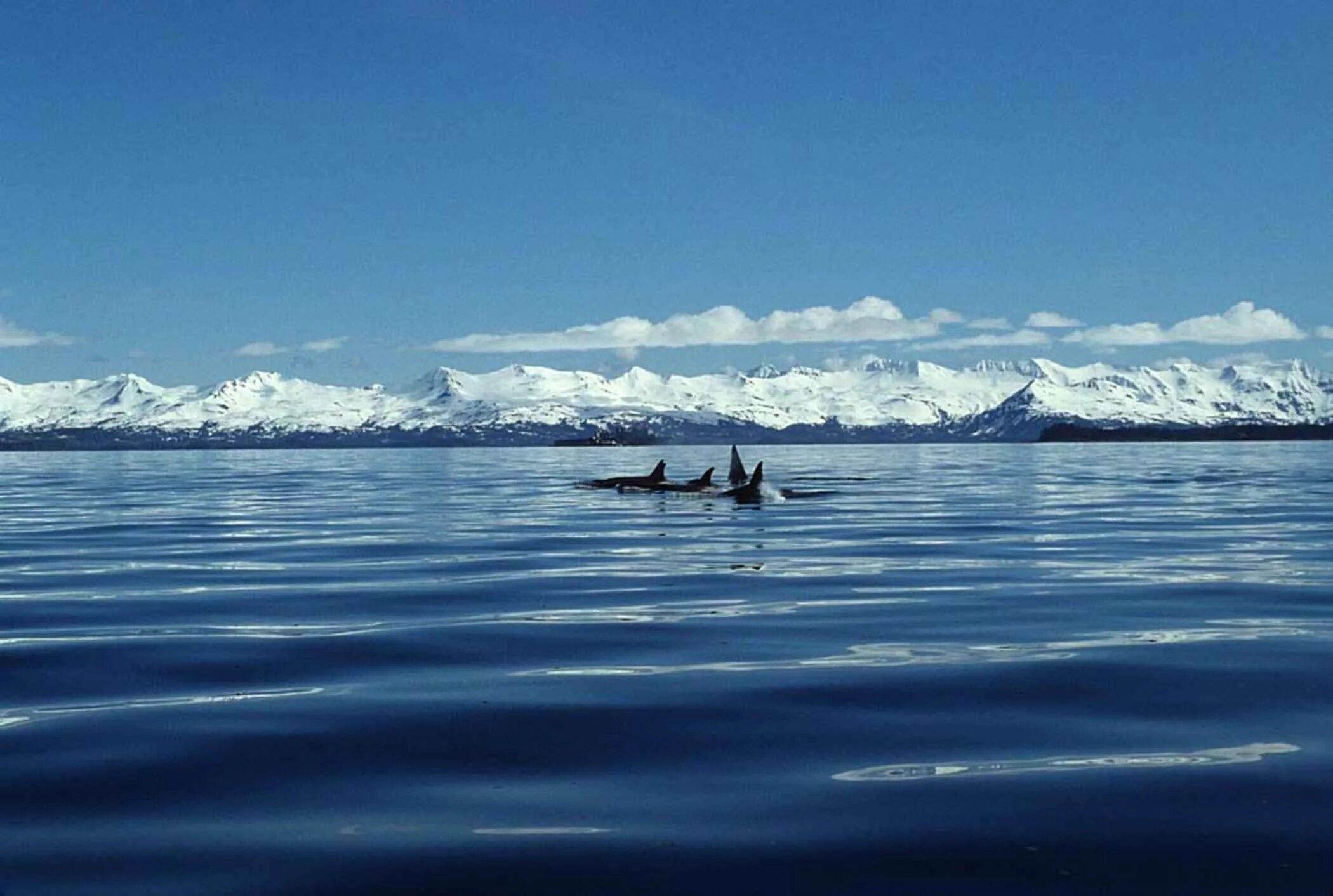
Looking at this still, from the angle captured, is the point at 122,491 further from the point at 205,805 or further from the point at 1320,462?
the point at 1320,462

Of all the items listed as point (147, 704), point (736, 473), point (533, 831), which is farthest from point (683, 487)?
point (533, 831)

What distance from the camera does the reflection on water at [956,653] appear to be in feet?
44.5

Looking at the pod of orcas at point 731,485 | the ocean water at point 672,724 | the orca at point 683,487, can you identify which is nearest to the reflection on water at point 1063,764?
the ocean water at point 672,724

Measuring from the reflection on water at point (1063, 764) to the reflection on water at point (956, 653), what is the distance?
4054 mm

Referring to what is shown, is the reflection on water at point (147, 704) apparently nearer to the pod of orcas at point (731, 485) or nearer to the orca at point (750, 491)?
the pod of orcas at point (731, 485)

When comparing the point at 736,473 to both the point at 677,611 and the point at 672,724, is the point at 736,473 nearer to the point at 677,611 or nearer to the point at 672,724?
the point at 677,611

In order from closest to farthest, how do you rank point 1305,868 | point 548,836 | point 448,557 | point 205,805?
point 1305,868 → point 548,836 → point 205,805 → point 448,557

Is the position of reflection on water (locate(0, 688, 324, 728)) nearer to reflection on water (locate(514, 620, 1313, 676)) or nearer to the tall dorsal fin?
reflection on water (locate(514, 620, 1313, 676))

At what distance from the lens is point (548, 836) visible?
7785 millimetres

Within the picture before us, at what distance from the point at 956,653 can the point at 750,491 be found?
1401 inches

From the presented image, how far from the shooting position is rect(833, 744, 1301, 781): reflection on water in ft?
30.0

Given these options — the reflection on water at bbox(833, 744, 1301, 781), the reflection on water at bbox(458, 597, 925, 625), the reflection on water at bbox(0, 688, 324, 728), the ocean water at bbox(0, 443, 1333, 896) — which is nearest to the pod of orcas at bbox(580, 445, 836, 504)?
the ocean water at bbox(0, 443, 1333, 896)

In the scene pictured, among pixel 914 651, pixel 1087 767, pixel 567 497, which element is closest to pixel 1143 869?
pixel 1087 767

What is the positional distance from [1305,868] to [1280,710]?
4368 mm
